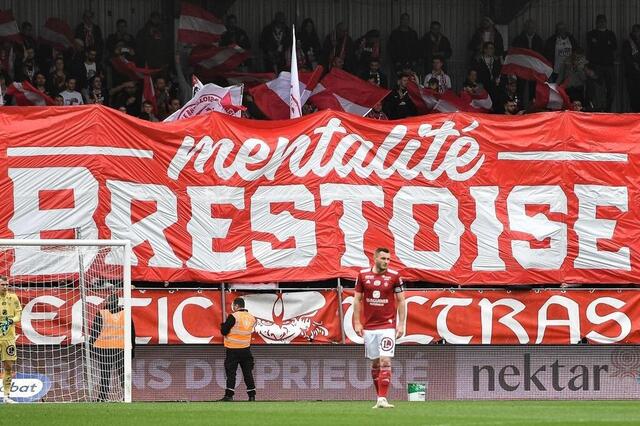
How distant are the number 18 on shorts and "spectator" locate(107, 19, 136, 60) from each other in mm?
10797

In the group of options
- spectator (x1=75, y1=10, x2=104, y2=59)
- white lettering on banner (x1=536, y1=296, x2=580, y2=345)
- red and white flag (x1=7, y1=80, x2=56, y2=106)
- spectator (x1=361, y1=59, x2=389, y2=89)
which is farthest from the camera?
spectator (x1=75, y1=10, x2=104, y2=59)

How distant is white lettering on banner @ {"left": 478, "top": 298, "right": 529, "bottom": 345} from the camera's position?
24.1m

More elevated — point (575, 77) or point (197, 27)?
point (197, 27)

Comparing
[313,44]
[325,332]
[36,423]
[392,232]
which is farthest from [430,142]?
[36,423]

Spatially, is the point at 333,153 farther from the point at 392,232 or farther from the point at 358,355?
the point at 358,355

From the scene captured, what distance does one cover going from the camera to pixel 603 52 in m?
30.6

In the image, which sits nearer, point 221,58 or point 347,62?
point 221,58

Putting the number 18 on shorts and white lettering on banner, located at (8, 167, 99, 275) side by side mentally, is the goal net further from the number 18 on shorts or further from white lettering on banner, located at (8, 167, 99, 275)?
the number 18 on shorts

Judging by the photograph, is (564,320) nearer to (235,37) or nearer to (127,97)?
(127,97)

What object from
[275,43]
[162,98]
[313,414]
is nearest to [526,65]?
[275,43]

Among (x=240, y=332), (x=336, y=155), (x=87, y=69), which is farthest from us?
(x=87, y=69)

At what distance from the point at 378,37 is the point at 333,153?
22.8 ft

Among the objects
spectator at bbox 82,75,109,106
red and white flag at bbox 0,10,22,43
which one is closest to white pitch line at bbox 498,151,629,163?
spectator at bbox 82,75,109,106

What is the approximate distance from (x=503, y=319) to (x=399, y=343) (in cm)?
171
